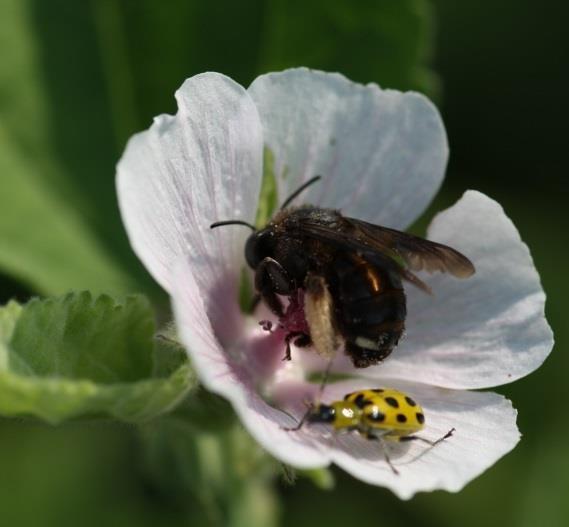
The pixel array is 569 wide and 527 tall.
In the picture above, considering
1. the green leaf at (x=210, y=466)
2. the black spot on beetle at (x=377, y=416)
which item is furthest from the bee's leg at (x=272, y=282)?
the green leaf at (x=210, y=466)

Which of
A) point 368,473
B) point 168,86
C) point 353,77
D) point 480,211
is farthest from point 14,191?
point 368,473

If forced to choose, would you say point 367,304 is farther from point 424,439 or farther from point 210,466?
point 210,466

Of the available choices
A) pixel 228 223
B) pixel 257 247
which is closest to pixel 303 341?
pixel 257 247

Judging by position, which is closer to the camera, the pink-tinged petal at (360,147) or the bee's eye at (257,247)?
the bee's eye at (257,247)

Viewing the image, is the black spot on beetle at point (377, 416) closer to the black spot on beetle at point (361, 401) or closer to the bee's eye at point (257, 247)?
the black spot on beetle at point (361, 401)

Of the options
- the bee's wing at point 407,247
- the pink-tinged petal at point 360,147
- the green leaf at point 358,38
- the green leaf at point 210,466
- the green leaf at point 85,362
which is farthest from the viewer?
the green leaf at point 358,38

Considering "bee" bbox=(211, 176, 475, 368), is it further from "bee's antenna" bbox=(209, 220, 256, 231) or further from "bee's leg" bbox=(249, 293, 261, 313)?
"bee's leg" bbox=(249, 293, 261, 313)

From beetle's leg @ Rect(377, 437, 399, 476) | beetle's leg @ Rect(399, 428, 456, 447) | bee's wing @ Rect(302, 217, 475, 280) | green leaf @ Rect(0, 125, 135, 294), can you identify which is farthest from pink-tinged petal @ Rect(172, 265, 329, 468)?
green leaf @ Rect(0, 125, 135, 294)
